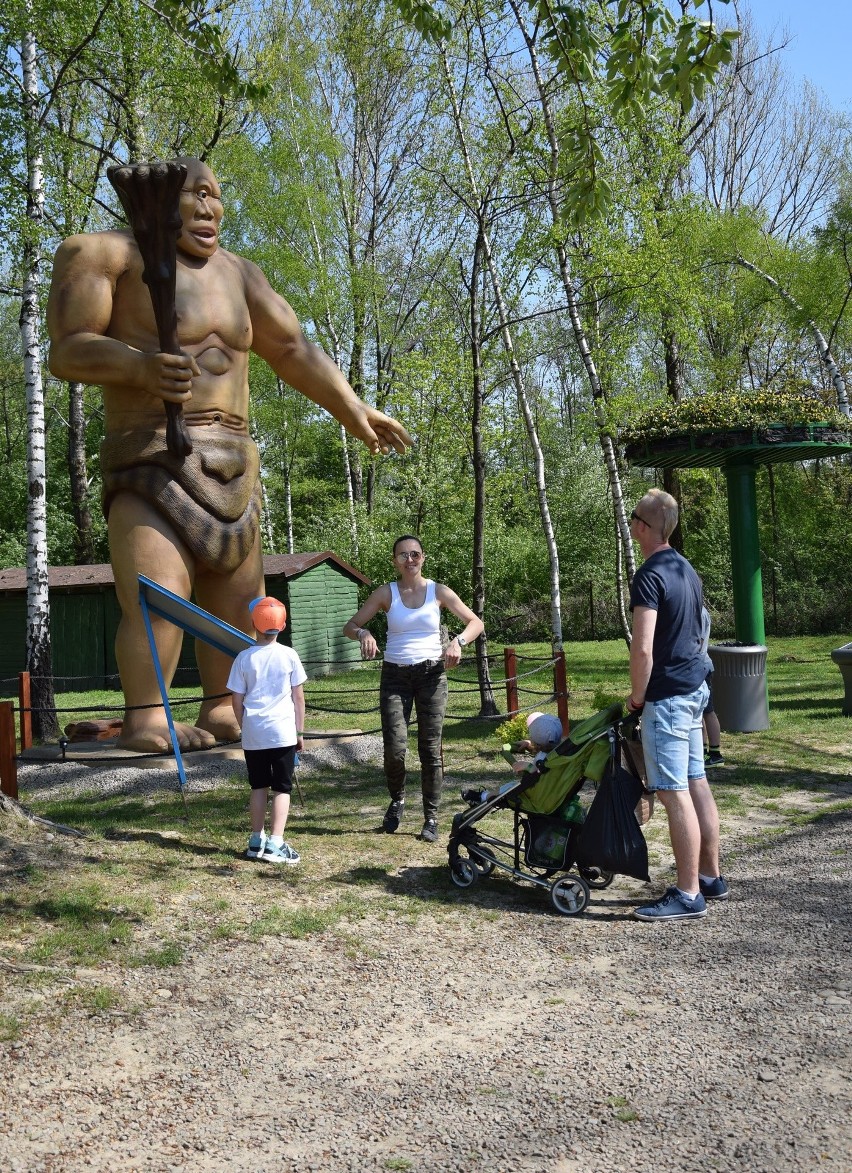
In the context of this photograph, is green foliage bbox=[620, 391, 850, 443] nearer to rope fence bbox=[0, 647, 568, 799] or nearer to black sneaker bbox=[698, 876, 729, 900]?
rope fence bbox=[0, 647, 568, 799]

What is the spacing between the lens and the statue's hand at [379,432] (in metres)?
7.84

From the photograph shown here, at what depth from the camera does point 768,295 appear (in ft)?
79.3

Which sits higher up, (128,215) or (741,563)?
(128,215)

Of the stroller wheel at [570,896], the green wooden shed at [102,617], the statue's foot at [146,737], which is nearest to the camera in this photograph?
the stroller wheel at [570,896]

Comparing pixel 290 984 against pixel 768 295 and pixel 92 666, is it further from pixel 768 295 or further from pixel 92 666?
pixel 768 295

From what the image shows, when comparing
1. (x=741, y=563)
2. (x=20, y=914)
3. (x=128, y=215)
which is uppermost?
(x=128, y=215)

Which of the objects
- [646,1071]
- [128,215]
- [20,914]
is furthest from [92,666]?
[646,1071]

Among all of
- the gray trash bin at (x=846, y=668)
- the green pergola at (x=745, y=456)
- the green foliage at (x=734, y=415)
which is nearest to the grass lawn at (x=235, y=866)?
the gray trash bin at (x=846, y=668)

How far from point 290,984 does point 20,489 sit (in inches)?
1218

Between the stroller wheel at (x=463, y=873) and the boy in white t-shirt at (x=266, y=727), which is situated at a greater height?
the boy in white t-shirt at (x=266, y=727)

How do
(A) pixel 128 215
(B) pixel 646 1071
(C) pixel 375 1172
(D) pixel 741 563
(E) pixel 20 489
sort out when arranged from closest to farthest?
(C) pixel 375 1172 < (B) pixel 646 1071 < (A) pixel 128 215 < (D) pixel 741 563 < (E) pixel 20 489

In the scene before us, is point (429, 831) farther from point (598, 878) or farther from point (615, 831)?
point (615, 831)

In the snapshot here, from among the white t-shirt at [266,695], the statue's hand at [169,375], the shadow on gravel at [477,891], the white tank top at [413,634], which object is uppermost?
the statue's hand at [169,375]

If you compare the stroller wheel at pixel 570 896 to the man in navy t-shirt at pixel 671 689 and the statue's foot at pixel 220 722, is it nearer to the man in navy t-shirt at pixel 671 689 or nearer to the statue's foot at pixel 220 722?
the man in navy t-shirt at pixel 671 689
